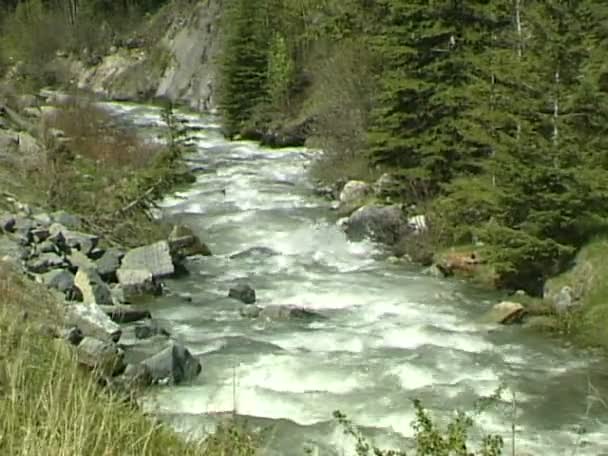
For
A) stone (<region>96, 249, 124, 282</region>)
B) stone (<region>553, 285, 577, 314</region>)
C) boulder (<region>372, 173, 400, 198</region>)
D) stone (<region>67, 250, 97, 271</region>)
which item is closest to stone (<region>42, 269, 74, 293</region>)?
stone (<region>67, 250, 97, 271</region>)

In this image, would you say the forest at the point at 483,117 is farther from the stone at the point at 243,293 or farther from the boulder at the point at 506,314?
the stone at the point at 243,293

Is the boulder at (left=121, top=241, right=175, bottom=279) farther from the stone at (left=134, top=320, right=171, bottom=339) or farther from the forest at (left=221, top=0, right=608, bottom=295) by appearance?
the forest at (left=221, top=0, right=608, bottom=295)

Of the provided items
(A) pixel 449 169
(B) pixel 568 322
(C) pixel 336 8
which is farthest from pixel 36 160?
(C) pixel 336 8

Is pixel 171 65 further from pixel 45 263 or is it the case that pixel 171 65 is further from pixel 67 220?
pixel 45 263

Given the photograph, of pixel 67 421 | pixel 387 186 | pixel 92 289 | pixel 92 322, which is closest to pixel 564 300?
pixel 92 322

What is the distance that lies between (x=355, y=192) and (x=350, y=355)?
34.8ft

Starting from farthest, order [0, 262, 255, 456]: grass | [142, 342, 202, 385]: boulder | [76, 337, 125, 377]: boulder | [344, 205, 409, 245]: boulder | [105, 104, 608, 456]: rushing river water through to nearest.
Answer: [344, 205, 409, 245]: boulder, [142, 342, 202, 385]: boulder, [76, 337, 125, 377]: boulder, [105, 104, 608, 456]: rushing river water, [0, 262, 255, 456]: grass

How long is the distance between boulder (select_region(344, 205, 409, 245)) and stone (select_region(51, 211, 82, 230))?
18.7ft

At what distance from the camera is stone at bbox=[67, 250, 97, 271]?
1477 centimetres

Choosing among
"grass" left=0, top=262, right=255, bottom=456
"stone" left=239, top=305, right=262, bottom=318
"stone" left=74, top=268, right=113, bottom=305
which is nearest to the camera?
"grass" left=0, top=262, right=255, bottom=456

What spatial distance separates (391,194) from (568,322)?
26.3 feet

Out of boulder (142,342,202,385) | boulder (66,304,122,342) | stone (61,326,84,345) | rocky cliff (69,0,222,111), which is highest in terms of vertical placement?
stone (61,326,84,345)

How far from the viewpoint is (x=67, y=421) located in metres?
4.04

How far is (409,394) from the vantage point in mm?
10641
